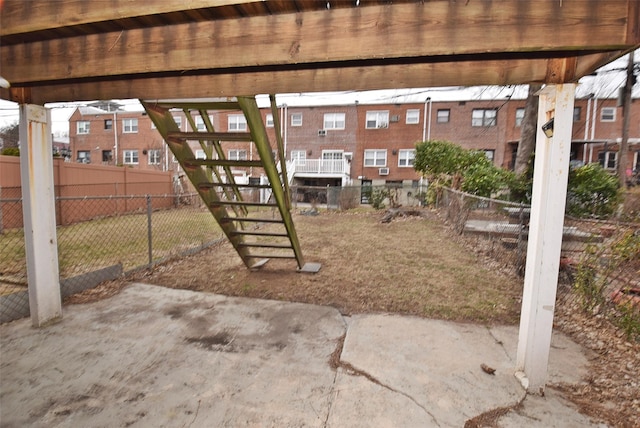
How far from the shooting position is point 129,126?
28641 millimetres

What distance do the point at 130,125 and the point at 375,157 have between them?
22376 mm

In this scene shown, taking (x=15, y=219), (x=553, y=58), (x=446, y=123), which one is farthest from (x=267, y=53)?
(x=446, y=123)

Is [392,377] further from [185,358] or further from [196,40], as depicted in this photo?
[196,40]

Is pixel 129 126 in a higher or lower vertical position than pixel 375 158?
higher

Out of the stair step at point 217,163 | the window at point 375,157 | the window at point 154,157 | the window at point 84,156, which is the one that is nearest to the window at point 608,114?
the window at point 375,157

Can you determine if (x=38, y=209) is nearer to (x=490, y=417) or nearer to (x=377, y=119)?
(x=490, y=417)

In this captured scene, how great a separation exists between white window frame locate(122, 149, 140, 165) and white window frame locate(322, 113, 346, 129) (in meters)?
17.6

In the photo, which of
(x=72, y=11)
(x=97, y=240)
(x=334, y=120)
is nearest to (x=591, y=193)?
(x=72, y=11)

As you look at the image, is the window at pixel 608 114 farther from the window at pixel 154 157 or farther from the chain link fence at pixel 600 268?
the window at pixel 154 157

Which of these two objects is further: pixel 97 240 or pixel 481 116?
pixel 481 116

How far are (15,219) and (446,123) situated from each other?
25.4m

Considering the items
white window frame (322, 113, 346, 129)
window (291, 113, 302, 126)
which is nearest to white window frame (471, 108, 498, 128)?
white window frame (322, 113, 346, 129)

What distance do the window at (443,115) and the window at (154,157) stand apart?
932 inches

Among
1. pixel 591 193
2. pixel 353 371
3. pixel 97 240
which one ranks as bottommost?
pixel 97 240
